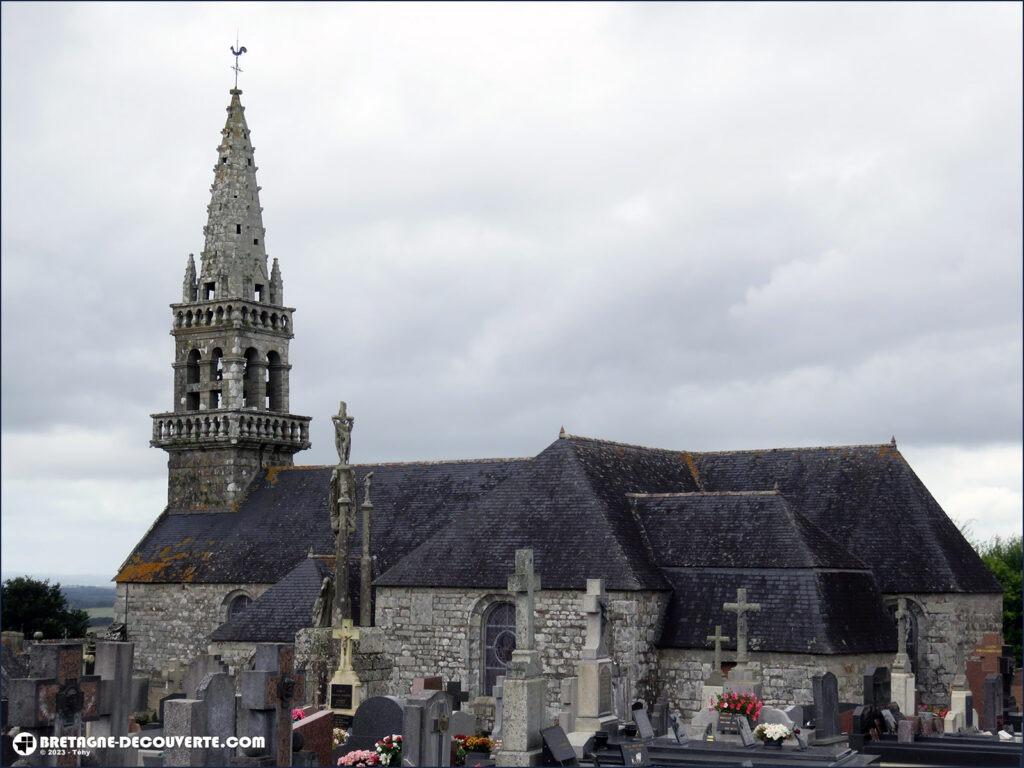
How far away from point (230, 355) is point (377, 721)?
26331mm

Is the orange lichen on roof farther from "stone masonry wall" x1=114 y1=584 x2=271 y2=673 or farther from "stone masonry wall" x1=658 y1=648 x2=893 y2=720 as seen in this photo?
"stone masonry wall" x1=114 y1=584 x2=271 y2=673

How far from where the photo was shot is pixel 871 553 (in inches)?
1304

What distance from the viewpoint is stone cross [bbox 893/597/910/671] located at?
2712 cm

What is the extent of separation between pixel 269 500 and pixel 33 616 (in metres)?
12.7

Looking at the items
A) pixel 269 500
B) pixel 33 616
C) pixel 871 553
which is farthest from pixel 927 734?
pixel 33 616

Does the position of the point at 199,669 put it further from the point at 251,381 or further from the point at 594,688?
the point at 251,381

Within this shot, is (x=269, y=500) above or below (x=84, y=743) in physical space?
above

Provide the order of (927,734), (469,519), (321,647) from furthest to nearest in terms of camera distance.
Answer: (469,519), (321,647), (927,734)

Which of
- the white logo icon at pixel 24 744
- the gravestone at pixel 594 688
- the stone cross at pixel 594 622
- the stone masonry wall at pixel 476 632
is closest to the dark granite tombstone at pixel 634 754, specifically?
the gravestone at pixel 594 688

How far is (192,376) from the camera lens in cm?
4541

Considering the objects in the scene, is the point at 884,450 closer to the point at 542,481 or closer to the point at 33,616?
the point at 542,481

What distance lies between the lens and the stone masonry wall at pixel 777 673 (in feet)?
92.3

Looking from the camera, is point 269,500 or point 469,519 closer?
point 469,519

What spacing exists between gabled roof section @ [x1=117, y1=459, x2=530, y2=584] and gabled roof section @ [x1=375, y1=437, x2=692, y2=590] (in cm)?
244
